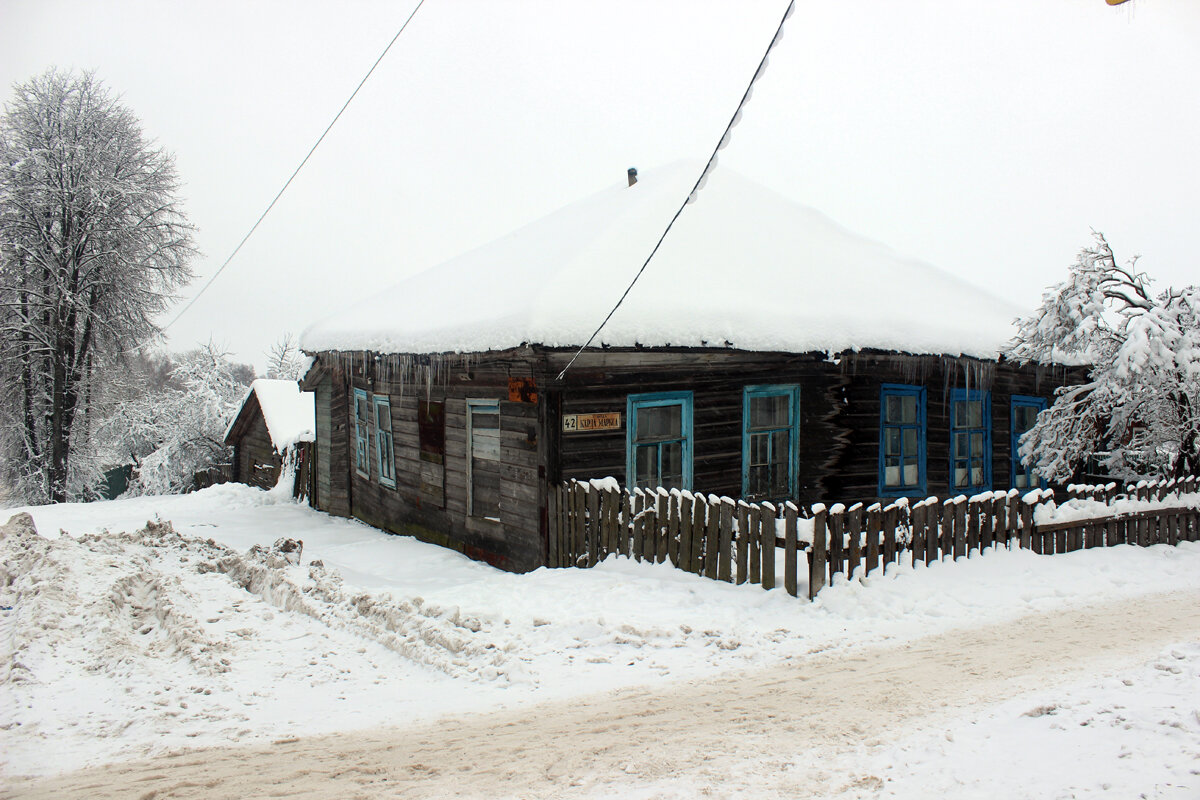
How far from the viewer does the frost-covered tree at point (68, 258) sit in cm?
2170

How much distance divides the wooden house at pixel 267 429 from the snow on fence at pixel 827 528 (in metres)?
14.2

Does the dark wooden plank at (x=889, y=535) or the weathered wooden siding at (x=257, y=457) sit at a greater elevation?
the dark wooden plank at (x=889, y=535)

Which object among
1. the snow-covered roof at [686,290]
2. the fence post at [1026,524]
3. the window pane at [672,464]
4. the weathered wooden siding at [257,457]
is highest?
the snow-covered roof at [686,290]

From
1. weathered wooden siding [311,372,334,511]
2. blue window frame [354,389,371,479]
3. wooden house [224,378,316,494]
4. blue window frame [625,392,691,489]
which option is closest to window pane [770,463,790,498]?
blue window frame [625,392,691,489]

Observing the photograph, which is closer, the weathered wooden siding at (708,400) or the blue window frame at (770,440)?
the weathered wooden siding at (708,400)

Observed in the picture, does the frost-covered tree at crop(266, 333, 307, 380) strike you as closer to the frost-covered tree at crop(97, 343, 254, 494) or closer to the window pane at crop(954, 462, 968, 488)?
the frost-covered tree at crop(97, 343, 254, 494)

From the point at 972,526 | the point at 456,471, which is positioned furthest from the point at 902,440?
the point at 456,471

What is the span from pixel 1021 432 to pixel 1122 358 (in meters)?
4.41

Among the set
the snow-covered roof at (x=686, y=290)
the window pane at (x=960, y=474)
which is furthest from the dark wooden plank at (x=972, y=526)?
the window pane at (x=960, y=474)

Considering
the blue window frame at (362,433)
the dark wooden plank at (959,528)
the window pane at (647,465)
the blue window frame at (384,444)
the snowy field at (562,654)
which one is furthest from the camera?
the blue window frame at (362,433)

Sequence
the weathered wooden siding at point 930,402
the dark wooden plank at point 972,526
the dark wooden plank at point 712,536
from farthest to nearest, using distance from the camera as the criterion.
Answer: the weathered wooden siding at point 930,402, the dark wooden plank at point 972,526, the dark wooden plank at point 712,536

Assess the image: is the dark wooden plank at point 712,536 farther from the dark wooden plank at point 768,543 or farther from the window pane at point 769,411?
the window pane at point 769,411

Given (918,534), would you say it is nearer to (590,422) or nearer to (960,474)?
(590,422)

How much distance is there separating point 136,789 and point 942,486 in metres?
12.5
